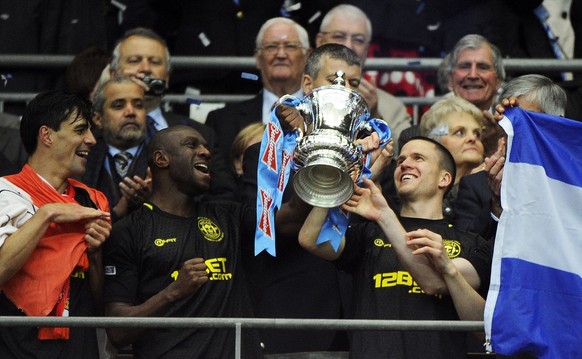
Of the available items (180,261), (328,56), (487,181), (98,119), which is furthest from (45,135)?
(487,181)

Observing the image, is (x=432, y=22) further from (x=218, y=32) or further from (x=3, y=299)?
(x=3, y=299)

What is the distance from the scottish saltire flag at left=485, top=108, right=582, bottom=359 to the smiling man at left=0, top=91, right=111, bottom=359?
1.97m

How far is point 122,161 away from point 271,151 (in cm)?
194

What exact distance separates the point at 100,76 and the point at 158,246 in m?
2.53

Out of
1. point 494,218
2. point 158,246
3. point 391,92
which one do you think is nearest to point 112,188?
point 158,246

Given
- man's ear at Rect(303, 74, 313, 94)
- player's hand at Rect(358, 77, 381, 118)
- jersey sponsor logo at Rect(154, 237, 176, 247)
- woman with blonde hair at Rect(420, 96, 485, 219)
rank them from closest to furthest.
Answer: jersey sponsor logo at Rect(154, 237, 176, 247) < man's ear at Rect(303, 74, 313, 94) < woman with blonde hair at Rect(420, 96, 485, 219) < player's hand at Rect(358, 77, 381, 118)

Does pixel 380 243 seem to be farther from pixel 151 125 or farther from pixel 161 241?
pixel 151 125

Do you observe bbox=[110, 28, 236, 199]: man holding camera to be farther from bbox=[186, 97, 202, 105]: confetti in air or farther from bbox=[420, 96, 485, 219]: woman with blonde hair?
bbox=[420, 96, 485, 219]: woman with blonde hair

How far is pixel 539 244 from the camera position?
7.95m

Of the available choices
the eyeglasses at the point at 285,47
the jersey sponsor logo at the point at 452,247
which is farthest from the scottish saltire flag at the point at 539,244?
the eyeglasses at the point at 285,47

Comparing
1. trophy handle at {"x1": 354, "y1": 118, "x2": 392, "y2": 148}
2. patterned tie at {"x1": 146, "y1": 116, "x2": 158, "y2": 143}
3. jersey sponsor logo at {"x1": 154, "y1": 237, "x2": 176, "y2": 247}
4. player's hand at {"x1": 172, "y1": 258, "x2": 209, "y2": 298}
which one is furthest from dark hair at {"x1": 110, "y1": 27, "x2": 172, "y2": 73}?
trophy handle at {"x1": 354, "y1": 118, "x2": 392, "y2": 148}

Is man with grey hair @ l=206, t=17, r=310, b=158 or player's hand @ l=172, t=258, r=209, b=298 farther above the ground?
man with grey hair @ l=206, t=17, r=310, b=158

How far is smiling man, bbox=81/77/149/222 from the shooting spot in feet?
30.7

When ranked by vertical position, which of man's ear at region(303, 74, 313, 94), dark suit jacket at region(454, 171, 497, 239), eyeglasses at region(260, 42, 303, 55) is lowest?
dark suit jacket at region(454, 171, 497, 239)
